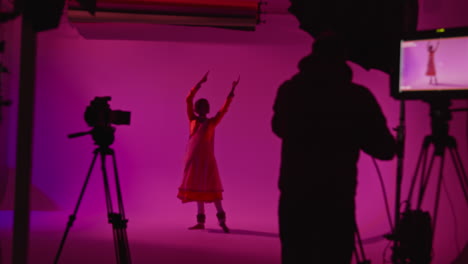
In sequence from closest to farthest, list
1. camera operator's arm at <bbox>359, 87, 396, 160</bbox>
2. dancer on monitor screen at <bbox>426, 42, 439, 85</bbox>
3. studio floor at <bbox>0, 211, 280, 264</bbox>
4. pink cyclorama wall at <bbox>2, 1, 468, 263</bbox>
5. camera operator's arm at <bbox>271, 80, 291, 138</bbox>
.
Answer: camera operator's arm at <bbox>359, 87, 396, 160</bbox> < camera operator's arm at <bbox>271, 80, 291, 138</bbox> < dancer on monitor screen at <bbox>426, 42, 439, 85</bbox> < studio floor at <bbox>0, 211, 280, 264</bbox> < pink cyclorama wall at <bbox>2, 1, 468, 263</bbox>

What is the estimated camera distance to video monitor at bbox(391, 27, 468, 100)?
2898 millimetres

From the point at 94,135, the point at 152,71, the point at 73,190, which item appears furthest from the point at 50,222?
the point at 94,135

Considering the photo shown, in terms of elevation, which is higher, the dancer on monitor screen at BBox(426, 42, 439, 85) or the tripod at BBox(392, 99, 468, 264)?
the dancer on monitor screen at BBox(426, 42, 439, 85)

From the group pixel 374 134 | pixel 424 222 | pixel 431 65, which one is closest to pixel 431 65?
pixel 431 65

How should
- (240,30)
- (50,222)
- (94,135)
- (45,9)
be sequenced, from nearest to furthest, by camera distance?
(45,9) → (94,135) → (50,222) → (240,30)

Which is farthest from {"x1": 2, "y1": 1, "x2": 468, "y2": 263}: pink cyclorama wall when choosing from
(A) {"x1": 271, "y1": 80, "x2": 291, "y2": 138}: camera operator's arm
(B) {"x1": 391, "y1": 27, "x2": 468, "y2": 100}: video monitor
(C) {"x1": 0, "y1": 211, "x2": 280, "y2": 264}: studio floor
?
(A) {"x1": 271, "y1": 80, "x2": 291, "y2": 138}: camera operator's arm

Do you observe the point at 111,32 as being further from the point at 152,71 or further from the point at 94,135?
the point at 94,135

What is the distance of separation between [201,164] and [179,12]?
1.89 m

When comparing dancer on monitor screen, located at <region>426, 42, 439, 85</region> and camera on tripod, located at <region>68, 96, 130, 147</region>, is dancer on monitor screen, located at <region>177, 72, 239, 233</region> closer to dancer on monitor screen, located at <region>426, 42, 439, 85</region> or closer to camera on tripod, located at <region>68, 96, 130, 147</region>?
camera on tripod, located at <region>68, 96, 130, 147</region>

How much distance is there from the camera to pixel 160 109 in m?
6.54

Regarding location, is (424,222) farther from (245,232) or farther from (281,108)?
(245,232)

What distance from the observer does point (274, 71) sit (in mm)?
6367

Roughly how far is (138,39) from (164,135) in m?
1.33

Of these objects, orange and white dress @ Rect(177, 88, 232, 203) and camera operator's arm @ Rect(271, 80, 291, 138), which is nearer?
camera operator's arm @ Rect(271, 80, 291, 138)
